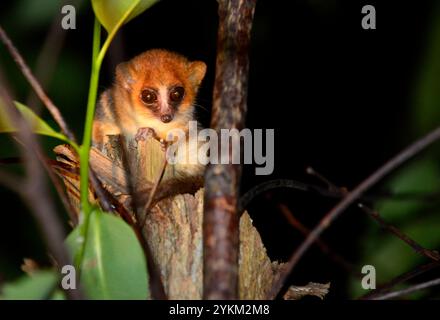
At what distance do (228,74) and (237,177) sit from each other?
0.24m

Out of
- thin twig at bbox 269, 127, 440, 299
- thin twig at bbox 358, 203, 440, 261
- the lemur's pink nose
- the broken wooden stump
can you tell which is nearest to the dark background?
the lemur's pink nose

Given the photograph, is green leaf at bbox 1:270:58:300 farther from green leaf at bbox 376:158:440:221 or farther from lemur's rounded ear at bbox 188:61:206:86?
lemur's rounded ear at bbox 188:61:206:86

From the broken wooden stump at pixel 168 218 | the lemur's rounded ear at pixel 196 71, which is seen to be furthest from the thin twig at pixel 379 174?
the lemur's rounded ear at pixel 196 71

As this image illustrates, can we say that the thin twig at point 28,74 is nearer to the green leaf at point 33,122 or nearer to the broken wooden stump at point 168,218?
the green leaf at point 33,122

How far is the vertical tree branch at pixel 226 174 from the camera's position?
114 cm

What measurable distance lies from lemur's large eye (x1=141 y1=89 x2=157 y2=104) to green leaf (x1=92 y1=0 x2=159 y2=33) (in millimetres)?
2110

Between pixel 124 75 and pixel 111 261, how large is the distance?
2310 millimetres

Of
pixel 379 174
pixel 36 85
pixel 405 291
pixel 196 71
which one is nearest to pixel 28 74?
pixel 36 85

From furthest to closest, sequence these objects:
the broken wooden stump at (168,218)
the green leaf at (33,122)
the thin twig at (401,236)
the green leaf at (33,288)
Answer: the broken wooden stump at (168,218) < the thin twig at (401,236) < the green leaf at (33,122) < the green leaf at (33,288)

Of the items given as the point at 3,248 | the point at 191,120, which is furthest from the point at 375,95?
the point at 3,248

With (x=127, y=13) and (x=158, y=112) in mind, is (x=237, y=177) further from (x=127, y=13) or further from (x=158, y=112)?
(x=158, y=112)

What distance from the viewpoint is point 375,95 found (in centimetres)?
368

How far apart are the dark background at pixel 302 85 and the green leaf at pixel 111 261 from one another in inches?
84.9

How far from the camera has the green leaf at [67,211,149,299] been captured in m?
1.19
